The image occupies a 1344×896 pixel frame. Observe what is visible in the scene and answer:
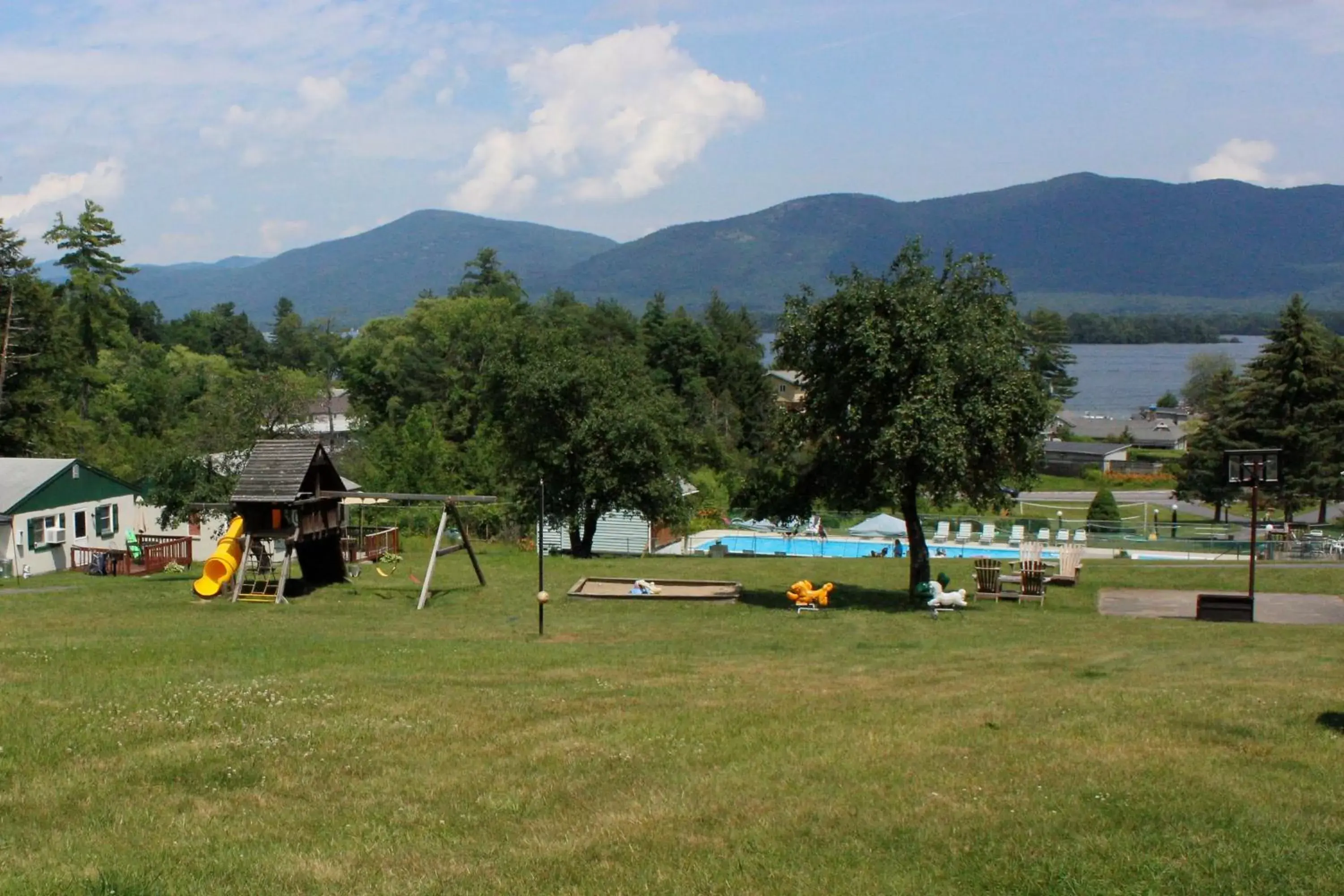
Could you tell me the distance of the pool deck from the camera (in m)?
41.1

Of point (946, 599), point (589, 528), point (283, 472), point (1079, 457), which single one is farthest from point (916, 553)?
point (1079, 457)

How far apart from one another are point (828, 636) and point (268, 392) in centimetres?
3038

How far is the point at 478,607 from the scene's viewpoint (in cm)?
2584

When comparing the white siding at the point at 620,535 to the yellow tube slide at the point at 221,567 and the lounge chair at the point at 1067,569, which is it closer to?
the lounge chair at the point at 1067,569

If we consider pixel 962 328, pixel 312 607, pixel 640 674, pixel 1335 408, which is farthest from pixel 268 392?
pixel 1335 408

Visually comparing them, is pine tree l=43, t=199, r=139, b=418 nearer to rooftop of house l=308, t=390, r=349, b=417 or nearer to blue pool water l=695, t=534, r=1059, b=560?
rooftop of house l=308, t=390, r=349, b=417

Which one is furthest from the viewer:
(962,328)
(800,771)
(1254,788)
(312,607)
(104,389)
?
(104,389)

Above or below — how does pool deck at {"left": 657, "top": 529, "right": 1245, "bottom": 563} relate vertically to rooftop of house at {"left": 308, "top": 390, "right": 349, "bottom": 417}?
below

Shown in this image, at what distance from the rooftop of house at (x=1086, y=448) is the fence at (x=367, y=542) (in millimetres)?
72934

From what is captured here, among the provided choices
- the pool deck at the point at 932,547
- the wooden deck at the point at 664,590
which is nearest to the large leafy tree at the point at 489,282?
the pool deck at the point at 932,547

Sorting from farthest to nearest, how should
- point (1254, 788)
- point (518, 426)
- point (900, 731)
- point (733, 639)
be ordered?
point (518, 426)
point (733, 639)
point (900, 731)
point (1254, 788)

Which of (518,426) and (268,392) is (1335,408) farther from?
(268,392)

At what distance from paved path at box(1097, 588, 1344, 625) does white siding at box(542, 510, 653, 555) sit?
2700 cm

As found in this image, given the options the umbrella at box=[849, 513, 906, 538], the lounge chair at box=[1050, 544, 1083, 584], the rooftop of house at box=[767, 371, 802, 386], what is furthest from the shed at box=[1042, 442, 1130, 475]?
the lounge chair at box=[1050, 544, 1083, 584]
